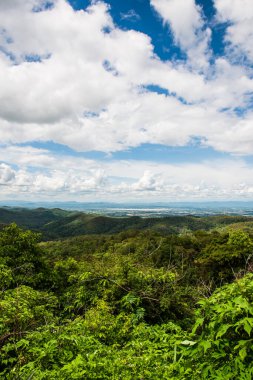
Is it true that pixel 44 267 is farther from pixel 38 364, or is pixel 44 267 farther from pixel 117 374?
pixel 117 374

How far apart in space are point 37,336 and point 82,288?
19.0ft

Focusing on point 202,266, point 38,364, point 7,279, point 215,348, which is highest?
point 215,348

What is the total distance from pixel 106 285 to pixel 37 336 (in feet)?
19.0

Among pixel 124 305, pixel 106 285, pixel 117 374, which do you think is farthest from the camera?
pixel 106 285

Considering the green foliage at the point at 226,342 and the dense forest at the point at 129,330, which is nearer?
the green foliage at the point at 226,342

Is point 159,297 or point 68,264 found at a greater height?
point 159,297

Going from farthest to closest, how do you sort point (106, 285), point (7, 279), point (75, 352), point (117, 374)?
point (7, 279), point (106, 285), point (75, 352), point (117, 374)

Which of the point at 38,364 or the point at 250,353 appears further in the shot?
the point at 38,364

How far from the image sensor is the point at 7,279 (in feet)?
41.9

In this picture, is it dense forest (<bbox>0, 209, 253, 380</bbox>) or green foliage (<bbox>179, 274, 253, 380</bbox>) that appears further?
dense forest (<bbox>0, 209, 253, 380</bbox>)

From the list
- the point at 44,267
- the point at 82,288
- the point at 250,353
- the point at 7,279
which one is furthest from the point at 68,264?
the point at 250,353

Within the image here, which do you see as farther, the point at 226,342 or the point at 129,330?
the point at 129,330

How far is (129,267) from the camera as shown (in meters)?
11.8

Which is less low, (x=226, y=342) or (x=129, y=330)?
(x=226, y=342)
